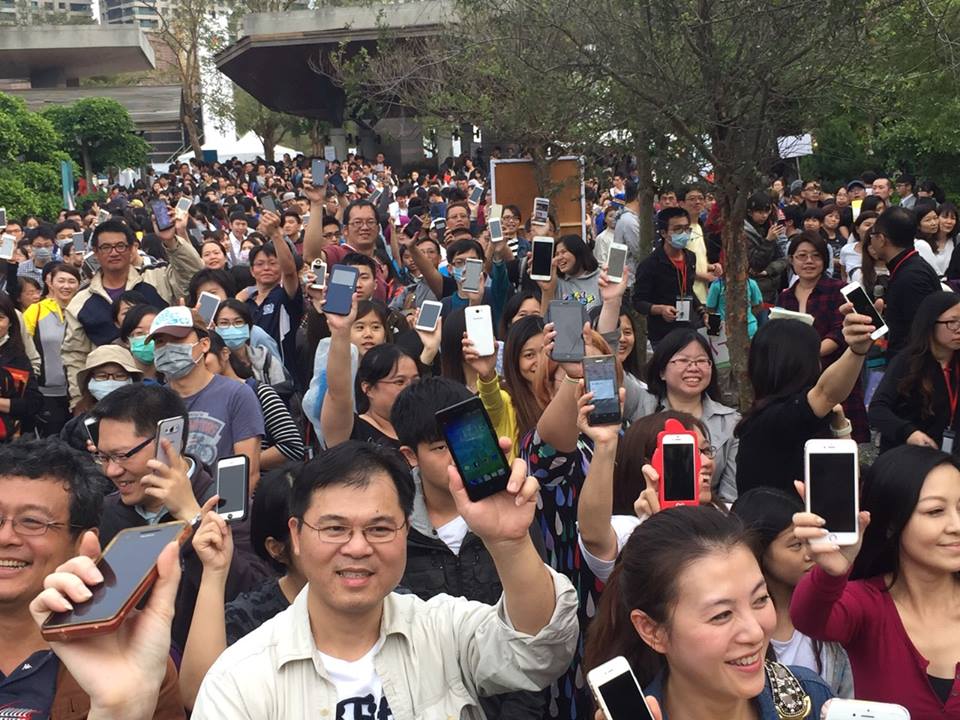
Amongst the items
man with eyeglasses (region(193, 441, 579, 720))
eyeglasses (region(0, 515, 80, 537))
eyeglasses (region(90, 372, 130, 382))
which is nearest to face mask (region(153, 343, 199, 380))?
eyeglasses (region(90, 372, 130, 382))

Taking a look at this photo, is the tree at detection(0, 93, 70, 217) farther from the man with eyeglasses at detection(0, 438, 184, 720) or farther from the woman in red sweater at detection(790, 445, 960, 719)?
the woman in red sweater at detection(790, 445, 960, 719)

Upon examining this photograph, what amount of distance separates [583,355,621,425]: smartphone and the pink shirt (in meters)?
0.76

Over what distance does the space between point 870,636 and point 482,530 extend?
4.48ft

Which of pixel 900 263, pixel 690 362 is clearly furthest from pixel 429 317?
pixel 900 263

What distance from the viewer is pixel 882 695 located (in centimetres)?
347

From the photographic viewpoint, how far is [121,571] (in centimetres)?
279

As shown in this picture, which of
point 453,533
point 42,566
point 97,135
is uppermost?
point 97,135

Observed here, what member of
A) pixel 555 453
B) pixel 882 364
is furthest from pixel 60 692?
pixel 882 364

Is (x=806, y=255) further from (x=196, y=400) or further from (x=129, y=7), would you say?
(x=129, y=7)

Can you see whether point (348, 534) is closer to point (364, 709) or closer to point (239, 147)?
point (364, 709)

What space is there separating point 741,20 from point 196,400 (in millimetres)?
3844

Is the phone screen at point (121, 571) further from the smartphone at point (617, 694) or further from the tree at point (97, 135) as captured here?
the tree at point (97, 135)

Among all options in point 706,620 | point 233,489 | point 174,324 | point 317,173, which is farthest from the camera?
point 317,173

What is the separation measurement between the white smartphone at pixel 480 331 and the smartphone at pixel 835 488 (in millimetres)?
2625
